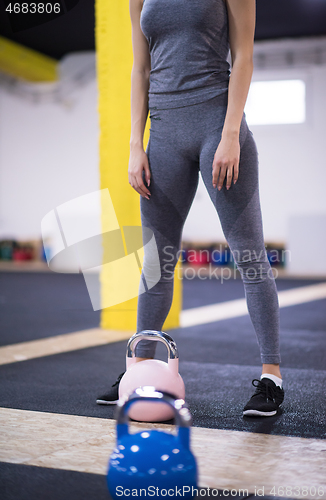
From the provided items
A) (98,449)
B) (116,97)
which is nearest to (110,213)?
(116,97)

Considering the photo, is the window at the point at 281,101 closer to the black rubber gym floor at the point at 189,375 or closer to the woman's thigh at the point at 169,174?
the black rubber gym floor at the point at 189,375

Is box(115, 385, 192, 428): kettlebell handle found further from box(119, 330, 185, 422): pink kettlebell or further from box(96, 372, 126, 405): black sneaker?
box(96, 372, 126, 405): black sneaker

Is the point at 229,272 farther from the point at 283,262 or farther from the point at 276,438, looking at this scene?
the point at 276,438

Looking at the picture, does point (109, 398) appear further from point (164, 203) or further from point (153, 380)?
point (164, 203)

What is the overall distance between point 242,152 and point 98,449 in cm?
76

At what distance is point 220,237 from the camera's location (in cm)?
770

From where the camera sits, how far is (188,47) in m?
1.38

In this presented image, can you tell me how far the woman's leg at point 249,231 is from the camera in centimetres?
139

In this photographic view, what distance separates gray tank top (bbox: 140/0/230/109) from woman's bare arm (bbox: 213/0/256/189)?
0.03m

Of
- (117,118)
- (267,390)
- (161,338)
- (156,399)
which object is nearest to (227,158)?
(161,338)

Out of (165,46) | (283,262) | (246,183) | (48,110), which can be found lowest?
(283,262)

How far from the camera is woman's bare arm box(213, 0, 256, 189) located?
1.33m

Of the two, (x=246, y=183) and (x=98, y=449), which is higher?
(x=246, y=183)

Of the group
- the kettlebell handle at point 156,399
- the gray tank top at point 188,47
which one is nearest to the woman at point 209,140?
the gray tank top at point 188,47
